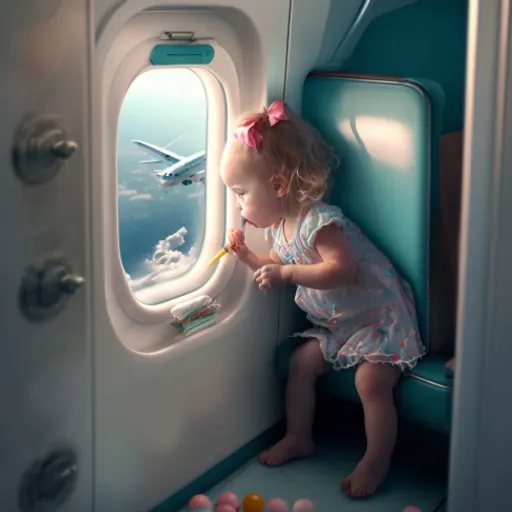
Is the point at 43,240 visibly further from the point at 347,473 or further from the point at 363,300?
the point at 347,473

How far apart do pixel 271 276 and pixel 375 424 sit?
47cm

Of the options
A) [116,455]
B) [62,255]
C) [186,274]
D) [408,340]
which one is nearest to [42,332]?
[62,255]

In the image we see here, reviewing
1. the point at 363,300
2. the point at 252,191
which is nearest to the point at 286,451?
the point at 363,300

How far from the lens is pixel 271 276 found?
1.98 m

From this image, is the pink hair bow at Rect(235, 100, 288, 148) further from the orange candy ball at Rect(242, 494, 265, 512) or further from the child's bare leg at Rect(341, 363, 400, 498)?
the orange candy ball at Rect(242, 494, 265, 512)

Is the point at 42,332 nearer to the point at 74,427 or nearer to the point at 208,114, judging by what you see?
the point at 74,427

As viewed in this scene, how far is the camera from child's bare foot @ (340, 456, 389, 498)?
205 centimetres

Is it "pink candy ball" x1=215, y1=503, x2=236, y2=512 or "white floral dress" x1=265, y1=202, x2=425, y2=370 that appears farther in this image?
"white floral dress" x1=265, y1=202, x2=425, y2=370

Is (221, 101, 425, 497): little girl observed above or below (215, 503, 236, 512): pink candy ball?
above

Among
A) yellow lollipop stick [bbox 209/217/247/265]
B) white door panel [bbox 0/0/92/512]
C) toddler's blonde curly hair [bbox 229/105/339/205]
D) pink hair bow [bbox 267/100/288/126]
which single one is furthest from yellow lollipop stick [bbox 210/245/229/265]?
white door panel [bbox 0/0/92/512]

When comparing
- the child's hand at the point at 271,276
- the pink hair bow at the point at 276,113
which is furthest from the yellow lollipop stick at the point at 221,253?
the pink hair bow at the point at 276,113

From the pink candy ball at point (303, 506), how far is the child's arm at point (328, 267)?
0.52 meters

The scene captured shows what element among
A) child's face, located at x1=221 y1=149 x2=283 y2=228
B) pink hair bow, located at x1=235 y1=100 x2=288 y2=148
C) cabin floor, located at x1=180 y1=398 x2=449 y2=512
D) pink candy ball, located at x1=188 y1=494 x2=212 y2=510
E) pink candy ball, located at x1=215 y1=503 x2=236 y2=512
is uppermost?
pink hair bow, located at x1=235 y1=100 x2=288 y2=148

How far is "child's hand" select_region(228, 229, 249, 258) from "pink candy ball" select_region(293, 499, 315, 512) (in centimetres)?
62
